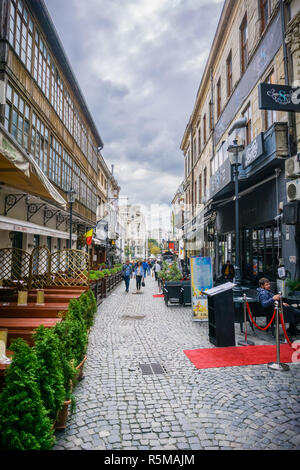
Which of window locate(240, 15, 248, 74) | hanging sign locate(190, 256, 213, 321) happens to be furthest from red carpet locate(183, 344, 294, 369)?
window locate(240, 15, 248, 74)

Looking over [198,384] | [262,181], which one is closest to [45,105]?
[262,181]

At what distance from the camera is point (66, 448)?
2.95 m

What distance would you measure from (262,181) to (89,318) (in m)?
9.05

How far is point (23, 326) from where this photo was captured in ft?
14.5

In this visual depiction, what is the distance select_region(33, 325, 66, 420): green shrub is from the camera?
2.90 m

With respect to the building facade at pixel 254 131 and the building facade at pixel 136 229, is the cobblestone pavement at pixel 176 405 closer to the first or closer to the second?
the building facade at pixel 254 131

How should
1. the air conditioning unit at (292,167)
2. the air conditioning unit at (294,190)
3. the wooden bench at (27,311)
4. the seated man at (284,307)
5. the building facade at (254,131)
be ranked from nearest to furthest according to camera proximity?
the wooden bench at (27,311)
the seated man at (284,307)
the air conditioning unit at (294,190)
the air conditioning unit at (292,167)
the building facade at (254,131)

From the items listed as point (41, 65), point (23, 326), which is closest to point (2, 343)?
point (23, 326)

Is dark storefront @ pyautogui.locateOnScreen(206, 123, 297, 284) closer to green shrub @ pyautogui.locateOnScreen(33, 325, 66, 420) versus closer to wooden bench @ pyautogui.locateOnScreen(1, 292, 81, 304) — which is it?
wooden bench @ pyautogui.locateOnScreen(1, 292, 81, 304)

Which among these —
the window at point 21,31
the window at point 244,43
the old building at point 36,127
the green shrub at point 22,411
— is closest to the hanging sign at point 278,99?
the old building at point 36,127

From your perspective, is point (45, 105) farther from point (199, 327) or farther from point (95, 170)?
point (95, 170)

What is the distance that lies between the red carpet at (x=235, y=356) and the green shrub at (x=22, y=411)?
339 centimetres

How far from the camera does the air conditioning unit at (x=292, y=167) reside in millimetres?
8477

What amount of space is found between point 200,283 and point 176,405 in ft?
18.5
